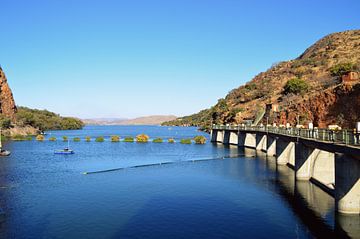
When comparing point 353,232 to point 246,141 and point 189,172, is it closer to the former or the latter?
point 189,172

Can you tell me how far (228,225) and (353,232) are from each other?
783 cm

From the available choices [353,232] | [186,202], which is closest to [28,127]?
[186,202]

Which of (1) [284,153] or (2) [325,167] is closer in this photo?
(2) [325,167]

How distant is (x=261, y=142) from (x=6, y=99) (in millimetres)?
147114

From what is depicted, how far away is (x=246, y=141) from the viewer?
86688 mm

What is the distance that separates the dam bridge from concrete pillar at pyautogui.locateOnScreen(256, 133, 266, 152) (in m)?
1.11

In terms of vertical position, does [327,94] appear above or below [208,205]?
above

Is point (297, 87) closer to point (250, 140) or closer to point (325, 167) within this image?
point (250, 140)

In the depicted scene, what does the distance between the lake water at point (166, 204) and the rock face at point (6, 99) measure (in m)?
137

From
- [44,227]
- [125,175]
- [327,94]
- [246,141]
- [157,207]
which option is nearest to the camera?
[44,227]

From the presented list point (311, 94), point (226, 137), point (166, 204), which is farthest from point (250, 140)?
point (166, 204)

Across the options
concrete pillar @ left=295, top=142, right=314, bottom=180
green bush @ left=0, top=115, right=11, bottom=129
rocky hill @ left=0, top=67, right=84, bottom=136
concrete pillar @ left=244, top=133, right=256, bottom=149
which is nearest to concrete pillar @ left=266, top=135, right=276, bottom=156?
concrete pillar @ left=244, top=133, right=256, bottom=149

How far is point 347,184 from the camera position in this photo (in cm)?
2467

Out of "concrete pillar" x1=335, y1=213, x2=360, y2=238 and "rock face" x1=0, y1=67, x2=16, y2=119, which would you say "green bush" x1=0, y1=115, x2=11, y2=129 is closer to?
"rock face" x1=0, y1=67, x2=16, y2=119
